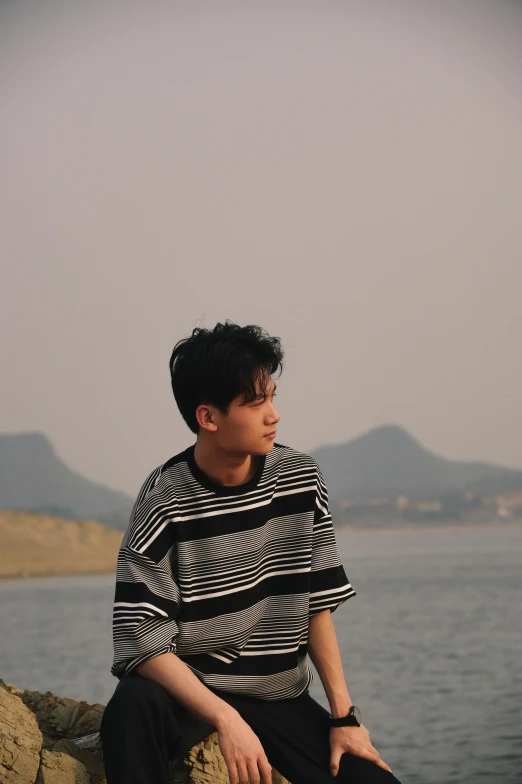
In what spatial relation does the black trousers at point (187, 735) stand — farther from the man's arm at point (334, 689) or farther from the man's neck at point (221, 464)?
the man's neck at point (221, 464)

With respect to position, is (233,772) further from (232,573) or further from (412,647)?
(412,647)

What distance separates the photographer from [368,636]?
505 cm

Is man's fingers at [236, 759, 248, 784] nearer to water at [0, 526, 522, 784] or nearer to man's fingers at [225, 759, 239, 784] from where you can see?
man's fingers at [225, 759, 239, 784]

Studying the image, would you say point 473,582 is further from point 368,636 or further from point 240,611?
point 240,611

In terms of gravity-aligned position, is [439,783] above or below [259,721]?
below

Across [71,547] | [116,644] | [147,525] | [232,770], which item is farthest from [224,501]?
[71,547]

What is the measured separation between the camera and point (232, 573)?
1.27 meters

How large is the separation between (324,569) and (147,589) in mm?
263

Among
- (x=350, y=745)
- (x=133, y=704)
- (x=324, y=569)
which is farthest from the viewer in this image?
(x=324, y=569)

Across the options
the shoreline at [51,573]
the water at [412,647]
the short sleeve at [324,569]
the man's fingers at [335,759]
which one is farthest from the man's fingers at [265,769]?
the shoreline at [51,573]

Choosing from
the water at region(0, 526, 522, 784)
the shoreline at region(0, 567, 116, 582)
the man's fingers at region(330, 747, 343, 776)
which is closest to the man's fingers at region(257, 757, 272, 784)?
the man's fingers at region(330, 747, 343, 776)

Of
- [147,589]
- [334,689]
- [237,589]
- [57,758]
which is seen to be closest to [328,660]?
[334,689]

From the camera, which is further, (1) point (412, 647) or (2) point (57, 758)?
(1) point (412, 647)

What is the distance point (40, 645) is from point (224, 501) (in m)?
3.98
